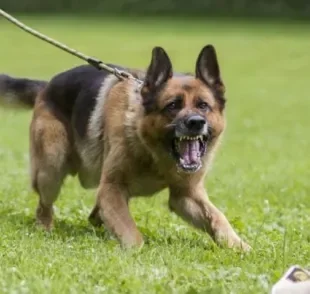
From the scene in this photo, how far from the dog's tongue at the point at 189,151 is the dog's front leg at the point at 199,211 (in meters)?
0.54

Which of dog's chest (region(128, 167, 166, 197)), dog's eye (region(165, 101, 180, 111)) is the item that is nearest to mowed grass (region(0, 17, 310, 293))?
dog's chest (region(128, 167, 166, 197))

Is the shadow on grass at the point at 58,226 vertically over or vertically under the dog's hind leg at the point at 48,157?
under

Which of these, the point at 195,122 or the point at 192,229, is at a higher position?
the point at 195,122

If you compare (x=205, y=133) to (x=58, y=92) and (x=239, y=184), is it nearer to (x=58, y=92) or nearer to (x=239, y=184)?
(x=58, y=92)

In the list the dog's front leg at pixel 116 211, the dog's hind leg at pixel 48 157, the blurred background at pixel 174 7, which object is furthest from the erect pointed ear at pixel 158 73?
the blurred background at pixel 174 7

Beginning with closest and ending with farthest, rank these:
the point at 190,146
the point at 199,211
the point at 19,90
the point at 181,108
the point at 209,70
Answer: the point at 181,108 → the point at 190,146 → the point at 209,70 → the point at 199,211 → the point at 19,90

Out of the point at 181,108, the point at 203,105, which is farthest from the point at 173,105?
the point at 203,105

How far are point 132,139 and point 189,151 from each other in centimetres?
49

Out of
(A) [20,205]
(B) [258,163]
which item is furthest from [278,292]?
(B) [258,163]

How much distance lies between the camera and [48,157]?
7.63m

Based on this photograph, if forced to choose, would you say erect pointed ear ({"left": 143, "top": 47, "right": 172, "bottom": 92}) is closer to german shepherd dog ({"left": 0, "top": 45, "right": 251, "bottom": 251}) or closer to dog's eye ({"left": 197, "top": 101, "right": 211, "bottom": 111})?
german shepherd dog ({"left": 0, "top": 45, "right": 251, "bottom": 251})

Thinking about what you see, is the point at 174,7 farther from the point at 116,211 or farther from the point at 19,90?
the point at 116,211

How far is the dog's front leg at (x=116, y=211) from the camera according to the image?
6.57m

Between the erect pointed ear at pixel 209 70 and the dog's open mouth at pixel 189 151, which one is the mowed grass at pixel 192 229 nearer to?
the dog's open mouth at pixel 189 151
